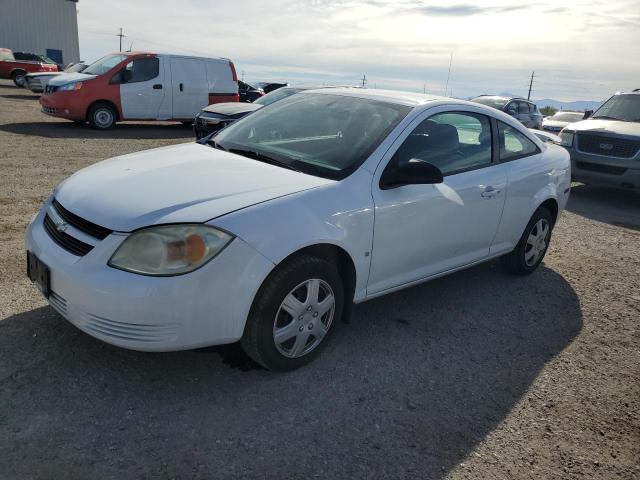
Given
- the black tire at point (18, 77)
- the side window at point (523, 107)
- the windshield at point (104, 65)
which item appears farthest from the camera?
the black tire at point (18, 77)

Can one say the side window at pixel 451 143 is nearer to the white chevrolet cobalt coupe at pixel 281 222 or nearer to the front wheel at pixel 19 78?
the white chevrolet cobalt coupe at pixel 281 222

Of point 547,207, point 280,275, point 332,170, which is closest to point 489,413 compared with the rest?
point 280,275

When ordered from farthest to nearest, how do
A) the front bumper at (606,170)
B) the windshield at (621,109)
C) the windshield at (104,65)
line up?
1. the windshield at (104,65)
2. the windshield at (621,109)
3. the front bumper at (606,170)

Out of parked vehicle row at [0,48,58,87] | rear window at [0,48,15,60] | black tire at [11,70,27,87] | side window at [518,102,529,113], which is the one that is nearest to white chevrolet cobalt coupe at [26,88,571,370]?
side window at [518,102,529,113]

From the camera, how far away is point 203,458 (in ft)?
7.73

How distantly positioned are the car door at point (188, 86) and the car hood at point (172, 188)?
10.9 metres

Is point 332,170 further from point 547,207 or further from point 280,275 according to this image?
point 547,207

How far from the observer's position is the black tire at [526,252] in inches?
188

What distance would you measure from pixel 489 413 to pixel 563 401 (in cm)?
52

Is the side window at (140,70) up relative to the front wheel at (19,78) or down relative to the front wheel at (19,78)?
up

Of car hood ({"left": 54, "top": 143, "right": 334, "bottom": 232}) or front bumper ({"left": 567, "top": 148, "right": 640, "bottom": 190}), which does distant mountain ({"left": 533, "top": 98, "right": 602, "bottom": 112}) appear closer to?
front bumper ({"left": 567, "top": 148, "right": 640, "bottom": 190})

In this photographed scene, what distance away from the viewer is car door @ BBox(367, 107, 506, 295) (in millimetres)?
3338

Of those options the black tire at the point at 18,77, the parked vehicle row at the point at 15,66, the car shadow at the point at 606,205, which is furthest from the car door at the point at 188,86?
the parked vehicle row at the point at 15,66

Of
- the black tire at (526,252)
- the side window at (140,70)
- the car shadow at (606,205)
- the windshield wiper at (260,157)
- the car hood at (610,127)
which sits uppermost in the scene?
the side window at (140,70)
